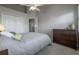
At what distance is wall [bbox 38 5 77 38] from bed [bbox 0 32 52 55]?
12 centimetres

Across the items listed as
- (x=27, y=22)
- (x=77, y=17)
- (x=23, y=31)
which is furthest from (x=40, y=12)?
(x=77, y=17)

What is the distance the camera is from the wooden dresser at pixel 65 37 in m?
2.05

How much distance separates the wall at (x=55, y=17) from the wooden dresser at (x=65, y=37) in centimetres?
7

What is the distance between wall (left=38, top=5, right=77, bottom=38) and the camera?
2.03m

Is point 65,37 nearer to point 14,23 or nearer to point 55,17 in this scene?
point 55,17

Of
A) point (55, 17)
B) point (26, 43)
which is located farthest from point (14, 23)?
point (55, 17)

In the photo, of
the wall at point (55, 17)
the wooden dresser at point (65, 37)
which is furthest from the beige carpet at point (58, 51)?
the wall at point (55, 17)

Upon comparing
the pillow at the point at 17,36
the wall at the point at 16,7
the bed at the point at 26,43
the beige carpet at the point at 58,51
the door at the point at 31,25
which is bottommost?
the beige carpet at the point at 58,51

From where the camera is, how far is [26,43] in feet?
6.52

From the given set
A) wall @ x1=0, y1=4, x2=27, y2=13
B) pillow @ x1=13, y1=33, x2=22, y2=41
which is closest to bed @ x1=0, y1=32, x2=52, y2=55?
pillow @ x1=13, y1=33, x2=22, y2=41

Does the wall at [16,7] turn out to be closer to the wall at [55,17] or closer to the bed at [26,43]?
the wall at [55,17]

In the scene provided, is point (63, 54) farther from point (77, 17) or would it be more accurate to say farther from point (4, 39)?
point (4, 39)

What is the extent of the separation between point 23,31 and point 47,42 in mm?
408
